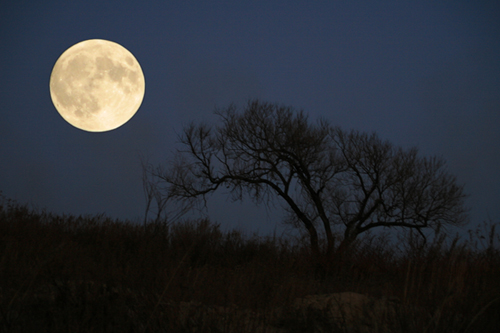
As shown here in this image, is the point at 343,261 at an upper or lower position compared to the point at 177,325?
upper

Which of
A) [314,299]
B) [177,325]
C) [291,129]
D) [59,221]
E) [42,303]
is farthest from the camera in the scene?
[291,129]

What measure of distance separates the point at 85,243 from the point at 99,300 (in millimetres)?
7628

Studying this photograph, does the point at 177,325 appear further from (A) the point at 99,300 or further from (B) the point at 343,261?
(B) the point at 343,261

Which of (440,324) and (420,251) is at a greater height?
(420,251)

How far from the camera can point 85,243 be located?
1043cm

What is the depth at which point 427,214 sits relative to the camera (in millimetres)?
18719

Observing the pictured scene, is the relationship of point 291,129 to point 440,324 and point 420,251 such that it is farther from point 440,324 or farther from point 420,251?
point 440,324

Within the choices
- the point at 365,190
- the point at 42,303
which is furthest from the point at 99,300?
the point at 365,190

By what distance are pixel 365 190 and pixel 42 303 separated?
1781 cm

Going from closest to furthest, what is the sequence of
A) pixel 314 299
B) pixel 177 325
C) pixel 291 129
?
pixel 177 325
pixel 314 299
pixel 291 129

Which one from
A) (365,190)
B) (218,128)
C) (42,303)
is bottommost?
(42,303)

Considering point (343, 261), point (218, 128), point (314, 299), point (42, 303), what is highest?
point (218, 128)

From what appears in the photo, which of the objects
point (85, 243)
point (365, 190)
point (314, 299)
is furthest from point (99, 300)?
point (365, 190)

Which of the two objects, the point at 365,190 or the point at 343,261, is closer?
the point at 343,261
